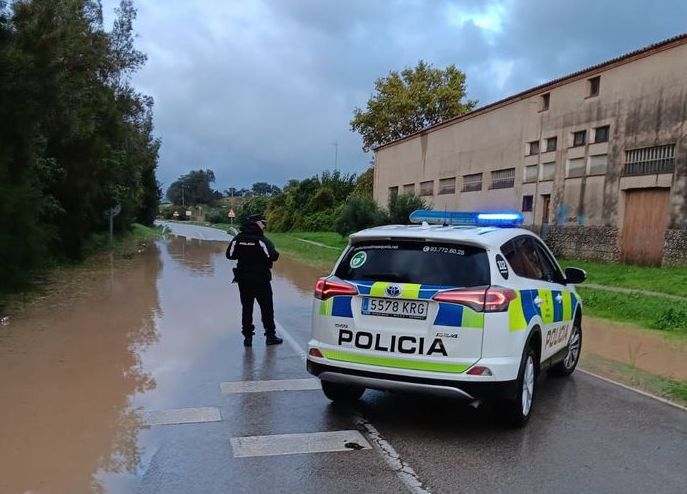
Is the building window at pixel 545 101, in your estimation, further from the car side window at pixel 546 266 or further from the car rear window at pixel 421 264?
the car rear window at pixel 421 264

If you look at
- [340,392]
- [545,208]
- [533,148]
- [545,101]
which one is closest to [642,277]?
[545,208]

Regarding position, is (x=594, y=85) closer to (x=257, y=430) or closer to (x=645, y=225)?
(x=645, y=225)

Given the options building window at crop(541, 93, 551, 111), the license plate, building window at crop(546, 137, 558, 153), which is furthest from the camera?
building window at crop(541, 93, 551, 111)

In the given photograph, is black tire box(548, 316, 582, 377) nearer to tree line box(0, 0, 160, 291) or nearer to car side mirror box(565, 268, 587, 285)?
car side mirror box(565, 268, 587, 285)

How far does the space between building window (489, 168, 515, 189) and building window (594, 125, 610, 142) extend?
5.74m

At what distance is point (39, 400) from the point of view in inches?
235

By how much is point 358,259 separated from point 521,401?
6.01 ft

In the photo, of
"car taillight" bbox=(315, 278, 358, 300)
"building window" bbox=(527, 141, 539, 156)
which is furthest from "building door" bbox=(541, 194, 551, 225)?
"car taillight" bbox=(315, 278, 358, 300)

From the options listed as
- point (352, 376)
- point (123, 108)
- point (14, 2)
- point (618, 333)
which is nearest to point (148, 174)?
point (123, 108)

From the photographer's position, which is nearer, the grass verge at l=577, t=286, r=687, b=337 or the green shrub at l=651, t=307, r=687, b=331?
the green shrub at l=651, t=307, r=687, b=331

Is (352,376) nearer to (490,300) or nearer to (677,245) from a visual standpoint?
(490,300)

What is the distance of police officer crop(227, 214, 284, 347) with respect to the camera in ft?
28.6

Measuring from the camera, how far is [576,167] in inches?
997

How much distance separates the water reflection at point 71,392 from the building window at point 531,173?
20288 millimetres
